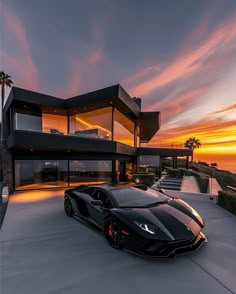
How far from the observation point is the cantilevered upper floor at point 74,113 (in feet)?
33.9

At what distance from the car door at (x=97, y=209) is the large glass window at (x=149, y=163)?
12292 mm

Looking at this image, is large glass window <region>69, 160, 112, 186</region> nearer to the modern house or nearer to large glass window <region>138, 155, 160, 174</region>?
the modern house

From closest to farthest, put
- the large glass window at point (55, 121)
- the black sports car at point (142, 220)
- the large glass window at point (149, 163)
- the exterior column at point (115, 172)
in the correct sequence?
the black sports car at point (142, 220) → the large glass window at point (55, 121) → the exterior column at point (115, 172) → the large glass window at point (149, 163)

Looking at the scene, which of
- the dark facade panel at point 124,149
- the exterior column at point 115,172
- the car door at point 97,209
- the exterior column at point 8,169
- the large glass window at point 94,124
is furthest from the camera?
the exterior column at point 115,172

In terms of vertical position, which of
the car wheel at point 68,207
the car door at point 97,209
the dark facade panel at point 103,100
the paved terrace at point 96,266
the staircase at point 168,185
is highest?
the dark facade panel at point 103,100

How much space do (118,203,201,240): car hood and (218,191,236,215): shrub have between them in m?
3.37

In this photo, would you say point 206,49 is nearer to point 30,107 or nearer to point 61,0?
point 61,0

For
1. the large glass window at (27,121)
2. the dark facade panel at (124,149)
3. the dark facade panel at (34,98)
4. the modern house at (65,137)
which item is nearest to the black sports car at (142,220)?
the modern house at (65,137)

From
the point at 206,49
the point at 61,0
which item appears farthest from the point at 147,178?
the point at 61,0

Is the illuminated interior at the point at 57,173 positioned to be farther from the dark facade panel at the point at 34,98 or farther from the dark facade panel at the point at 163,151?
the dark facade panel at the point at 163,151

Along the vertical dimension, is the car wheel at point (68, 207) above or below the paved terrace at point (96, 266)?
above

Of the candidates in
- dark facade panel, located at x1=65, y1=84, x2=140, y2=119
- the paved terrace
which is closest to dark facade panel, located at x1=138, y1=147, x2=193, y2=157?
dark facade panel, located at x1=65, y1=84, x2=140, y2=119

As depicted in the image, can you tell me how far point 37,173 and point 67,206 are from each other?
647 cm

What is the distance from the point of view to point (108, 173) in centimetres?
1316
